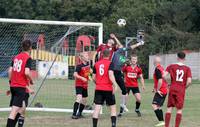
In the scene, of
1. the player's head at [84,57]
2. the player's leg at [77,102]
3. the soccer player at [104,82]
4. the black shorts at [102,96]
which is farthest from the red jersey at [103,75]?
the player's leg at [77,102]

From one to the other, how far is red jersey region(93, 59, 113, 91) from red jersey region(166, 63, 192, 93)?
141cm

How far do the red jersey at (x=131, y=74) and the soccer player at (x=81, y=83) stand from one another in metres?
1.23

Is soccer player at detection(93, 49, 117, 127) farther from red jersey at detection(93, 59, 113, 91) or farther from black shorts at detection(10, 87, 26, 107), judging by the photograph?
black shorts at detection(10, 87, 26, 107)

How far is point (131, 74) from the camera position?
17.2 meters

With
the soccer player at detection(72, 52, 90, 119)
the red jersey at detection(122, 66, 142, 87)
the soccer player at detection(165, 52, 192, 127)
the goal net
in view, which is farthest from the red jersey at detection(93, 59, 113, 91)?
the goal net

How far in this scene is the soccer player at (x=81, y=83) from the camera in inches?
653

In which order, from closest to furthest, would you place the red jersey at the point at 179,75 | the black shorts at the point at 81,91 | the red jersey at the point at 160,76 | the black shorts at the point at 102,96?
the red jersey at the point at 179,75
the black shorts at the point at 102,96
the red jersey at the point at 160,76
the black shorts at the point at 81,91

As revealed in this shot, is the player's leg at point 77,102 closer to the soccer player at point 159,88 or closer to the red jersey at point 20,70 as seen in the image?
the soccer player at point 159,88

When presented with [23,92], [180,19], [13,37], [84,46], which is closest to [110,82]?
[23,92]

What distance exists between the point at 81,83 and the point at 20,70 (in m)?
4.23

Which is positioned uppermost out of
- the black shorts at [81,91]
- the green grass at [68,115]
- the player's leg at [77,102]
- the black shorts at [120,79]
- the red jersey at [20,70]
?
the red jersey at [20,70]

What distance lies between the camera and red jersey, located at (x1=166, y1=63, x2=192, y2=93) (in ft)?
45.1

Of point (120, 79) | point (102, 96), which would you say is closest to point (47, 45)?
point (120, 79)

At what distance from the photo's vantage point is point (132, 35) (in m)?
60.7
